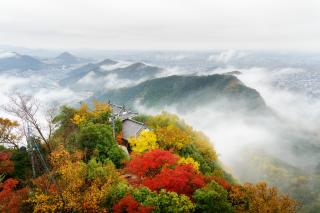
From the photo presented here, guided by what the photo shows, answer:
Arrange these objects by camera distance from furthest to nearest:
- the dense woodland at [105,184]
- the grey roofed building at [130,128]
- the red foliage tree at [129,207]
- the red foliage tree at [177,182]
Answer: the grey roofed building at [130,128]
the red foliage tree at [177,182]
the dense woodland at [105,184]
the red foliage tree at [129,207]

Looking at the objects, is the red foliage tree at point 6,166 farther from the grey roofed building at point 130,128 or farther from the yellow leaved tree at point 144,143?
the grey roofed building at point 130,128

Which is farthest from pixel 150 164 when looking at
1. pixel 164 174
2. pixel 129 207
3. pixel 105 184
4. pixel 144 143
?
pixel 144 143

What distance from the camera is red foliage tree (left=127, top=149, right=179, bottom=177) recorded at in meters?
45.3

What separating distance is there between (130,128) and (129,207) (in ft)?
144

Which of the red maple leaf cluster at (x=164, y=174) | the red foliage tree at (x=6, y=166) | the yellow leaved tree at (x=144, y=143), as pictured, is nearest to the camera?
the red maple leaf cluster at (x=164, y=174)

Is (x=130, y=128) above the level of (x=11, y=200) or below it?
below

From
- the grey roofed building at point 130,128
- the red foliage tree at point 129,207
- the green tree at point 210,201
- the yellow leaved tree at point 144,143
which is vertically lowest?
the grey roofed building at point 130,128

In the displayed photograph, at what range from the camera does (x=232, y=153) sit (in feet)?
618

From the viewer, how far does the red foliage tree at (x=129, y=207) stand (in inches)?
1300

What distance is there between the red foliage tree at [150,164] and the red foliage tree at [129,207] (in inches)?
431

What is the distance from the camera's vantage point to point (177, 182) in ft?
129

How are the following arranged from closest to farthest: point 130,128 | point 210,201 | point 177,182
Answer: point 210,201
point 177,182
point 130,128

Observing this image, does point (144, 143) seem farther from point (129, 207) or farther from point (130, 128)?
point (129, 207)

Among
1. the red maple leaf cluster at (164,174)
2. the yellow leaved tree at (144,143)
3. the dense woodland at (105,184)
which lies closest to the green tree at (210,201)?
the dense woodland at (105,184)
